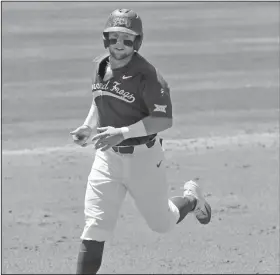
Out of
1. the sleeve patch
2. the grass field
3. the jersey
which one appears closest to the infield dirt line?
the grass field

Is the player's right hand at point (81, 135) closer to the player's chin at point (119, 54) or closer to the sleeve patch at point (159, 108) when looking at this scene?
the sleeve patch at point (159, 108)

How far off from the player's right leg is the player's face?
0.93 metres

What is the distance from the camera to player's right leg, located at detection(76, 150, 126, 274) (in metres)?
5.89

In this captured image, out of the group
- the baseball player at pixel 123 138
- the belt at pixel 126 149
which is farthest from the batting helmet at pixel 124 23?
the belt at pixel 126 149

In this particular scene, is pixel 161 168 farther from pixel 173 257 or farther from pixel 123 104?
pixel 173 257

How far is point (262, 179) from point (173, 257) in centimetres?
250

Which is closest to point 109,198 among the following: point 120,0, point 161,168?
point 161,168

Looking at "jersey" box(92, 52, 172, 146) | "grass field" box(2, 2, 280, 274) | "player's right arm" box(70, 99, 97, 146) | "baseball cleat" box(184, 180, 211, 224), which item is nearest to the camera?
"jersey" box(92, 52, 172, 146)

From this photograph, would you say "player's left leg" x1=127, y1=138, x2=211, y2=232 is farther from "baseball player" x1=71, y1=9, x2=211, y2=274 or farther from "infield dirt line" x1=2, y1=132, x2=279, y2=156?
"infield dirt line" x1=2, y1=132, x2=279, y2=156

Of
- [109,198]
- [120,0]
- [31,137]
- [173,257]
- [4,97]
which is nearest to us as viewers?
[109,198]

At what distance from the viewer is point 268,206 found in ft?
38.2

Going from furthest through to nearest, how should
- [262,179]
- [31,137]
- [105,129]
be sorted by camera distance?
[31,137], [262,179], [105,129]

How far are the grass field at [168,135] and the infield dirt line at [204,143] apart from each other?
2 centimetres

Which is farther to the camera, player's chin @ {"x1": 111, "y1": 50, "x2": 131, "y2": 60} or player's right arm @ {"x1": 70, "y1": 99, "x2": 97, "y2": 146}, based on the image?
player's right arm @ {"x1": 70, "y1": 99, "x2": 97, "y2": 146}
